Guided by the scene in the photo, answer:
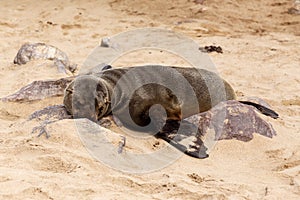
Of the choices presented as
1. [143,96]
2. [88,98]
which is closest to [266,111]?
[143,96]

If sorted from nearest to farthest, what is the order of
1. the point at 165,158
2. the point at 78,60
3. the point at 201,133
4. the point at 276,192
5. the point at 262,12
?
the point at 276,192, the point at 165,158, the point at 201,133, the point at 78,60, the point at 262,12

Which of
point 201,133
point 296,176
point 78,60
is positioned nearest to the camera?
point 296,176

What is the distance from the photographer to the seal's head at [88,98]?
11.2 ft

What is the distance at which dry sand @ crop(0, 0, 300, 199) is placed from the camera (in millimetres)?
2600

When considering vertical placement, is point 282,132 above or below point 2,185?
below

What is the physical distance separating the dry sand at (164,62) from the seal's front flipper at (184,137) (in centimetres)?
9

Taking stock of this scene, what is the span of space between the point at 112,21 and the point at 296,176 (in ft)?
19.2

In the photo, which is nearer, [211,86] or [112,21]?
[211,86]

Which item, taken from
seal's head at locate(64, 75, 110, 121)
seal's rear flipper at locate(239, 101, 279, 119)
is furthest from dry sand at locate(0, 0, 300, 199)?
seal's head at locate(64, 75, 110, 121)

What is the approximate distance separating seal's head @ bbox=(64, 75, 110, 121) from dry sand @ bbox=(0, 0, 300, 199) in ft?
0.80

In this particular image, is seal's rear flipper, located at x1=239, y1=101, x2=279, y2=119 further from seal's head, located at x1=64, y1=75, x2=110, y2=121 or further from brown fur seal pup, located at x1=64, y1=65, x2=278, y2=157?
seal's head, located at x1=64, y1=75, x2=110, y2=121

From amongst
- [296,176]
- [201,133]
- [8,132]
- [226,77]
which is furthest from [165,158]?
[226,77]

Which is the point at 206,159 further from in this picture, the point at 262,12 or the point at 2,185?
the point at 262,12

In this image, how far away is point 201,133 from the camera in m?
3.69
